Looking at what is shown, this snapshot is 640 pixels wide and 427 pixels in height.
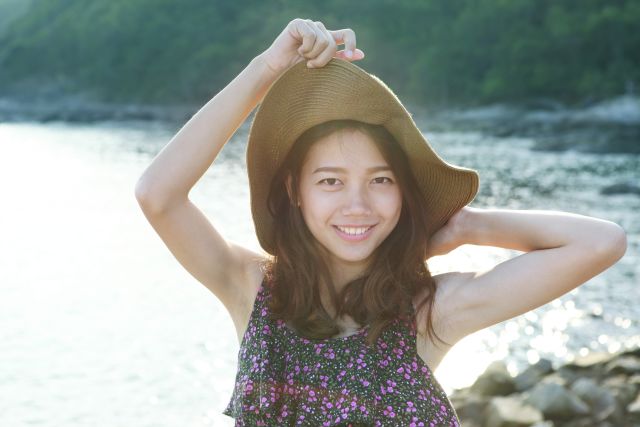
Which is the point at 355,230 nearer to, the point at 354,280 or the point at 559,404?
the point at 354,280

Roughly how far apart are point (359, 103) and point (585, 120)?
3520 centimetres

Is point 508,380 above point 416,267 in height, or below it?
above

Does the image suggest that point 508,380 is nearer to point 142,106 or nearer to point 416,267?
point 416,267

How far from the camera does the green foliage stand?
149 ft

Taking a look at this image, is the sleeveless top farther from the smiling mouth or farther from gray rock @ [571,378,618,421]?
gray rock @ [571,378,618,421]

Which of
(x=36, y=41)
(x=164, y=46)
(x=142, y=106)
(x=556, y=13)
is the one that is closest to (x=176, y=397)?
(x=556, y=13)

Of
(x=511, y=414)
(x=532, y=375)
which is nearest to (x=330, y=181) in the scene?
(x=511, y=414)

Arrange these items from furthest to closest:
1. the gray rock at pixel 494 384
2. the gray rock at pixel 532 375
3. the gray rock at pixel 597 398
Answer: the gray rock at pixel 532 375 < the gray rock at pixel 494 384 < the gray rock at pixel 597 398

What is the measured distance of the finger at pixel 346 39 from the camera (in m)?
2.10

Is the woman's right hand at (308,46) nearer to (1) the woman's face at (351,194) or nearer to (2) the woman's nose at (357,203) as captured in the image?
(1) the woman's face at (351,194)

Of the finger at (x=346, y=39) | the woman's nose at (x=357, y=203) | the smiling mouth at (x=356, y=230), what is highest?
the finger at (x=346, y=39)

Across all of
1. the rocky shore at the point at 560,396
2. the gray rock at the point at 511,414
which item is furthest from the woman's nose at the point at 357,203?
the gray rock at the point at 511,414

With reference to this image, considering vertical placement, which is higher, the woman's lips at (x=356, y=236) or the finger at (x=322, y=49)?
the finger at (x=322, y=49)

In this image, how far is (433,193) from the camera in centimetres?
229
